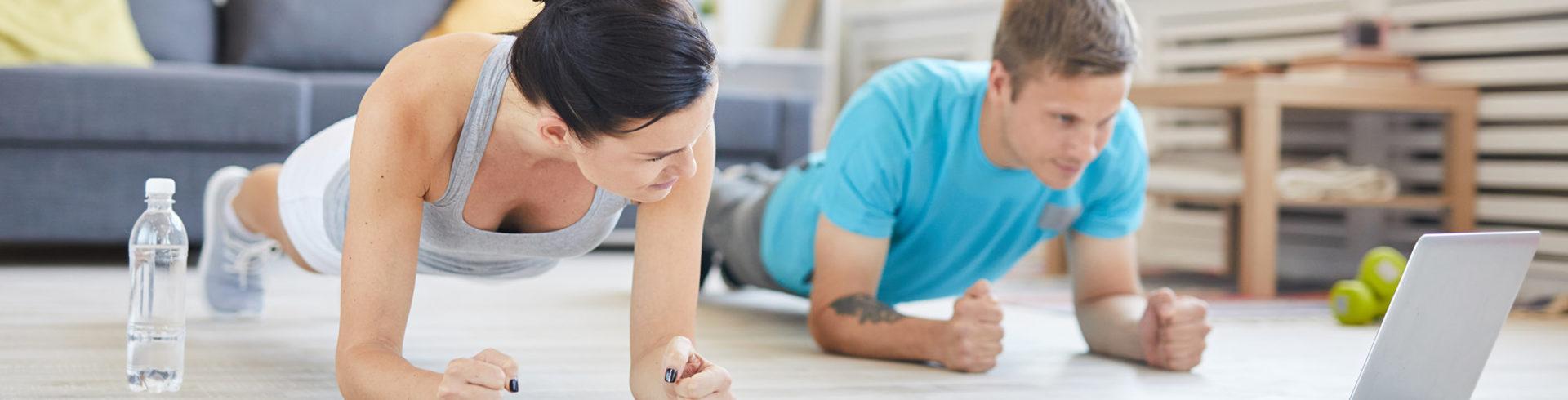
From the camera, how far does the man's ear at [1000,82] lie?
181 centimetres

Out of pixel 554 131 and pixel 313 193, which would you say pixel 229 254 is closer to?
pixel 313 193

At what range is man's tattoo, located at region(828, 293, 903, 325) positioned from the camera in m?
1.82

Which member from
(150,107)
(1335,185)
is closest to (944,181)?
(1335,185)

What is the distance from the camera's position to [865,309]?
1837mm

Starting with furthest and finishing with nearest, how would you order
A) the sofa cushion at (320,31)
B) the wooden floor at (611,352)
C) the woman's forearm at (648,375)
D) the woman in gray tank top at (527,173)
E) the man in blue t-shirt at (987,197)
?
the sofa cushion at (320,31), the man in blue t-shirt at (987,197), the wooden floor at (611,352), the woman's forearm at (648,375), the woman in gray tank top at (527,173)

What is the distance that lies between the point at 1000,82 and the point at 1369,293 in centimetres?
111

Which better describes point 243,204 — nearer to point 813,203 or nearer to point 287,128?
point 813,203

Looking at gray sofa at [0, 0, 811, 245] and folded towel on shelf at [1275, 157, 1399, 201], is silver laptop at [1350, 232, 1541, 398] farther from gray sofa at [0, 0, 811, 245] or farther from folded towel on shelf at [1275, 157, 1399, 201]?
gray sofa at [0, 0, 811, 245]

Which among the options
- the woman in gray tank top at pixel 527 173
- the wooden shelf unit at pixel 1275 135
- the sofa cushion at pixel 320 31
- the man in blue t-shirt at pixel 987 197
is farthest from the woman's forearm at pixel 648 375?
the sofa cushion at pixel 320 31

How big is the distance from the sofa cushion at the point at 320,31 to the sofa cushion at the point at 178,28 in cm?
6

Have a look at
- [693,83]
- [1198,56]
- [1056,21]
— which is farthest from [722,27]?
[693,83]

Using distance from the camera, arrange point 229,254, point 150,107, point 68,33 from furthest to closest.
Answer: point 68,33 → point 150,107 → point 229,254

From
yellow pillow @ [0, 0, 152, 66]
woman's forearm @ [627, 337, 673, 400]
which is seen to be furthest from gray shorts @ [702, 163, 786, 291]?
yellow pillow @ [0, 0, 152, 66]

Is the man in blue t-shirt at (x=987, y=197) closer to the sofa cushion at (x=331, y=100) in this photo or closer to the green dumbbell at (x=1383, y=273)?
the green dumbbell at (x=1383, y=273)
